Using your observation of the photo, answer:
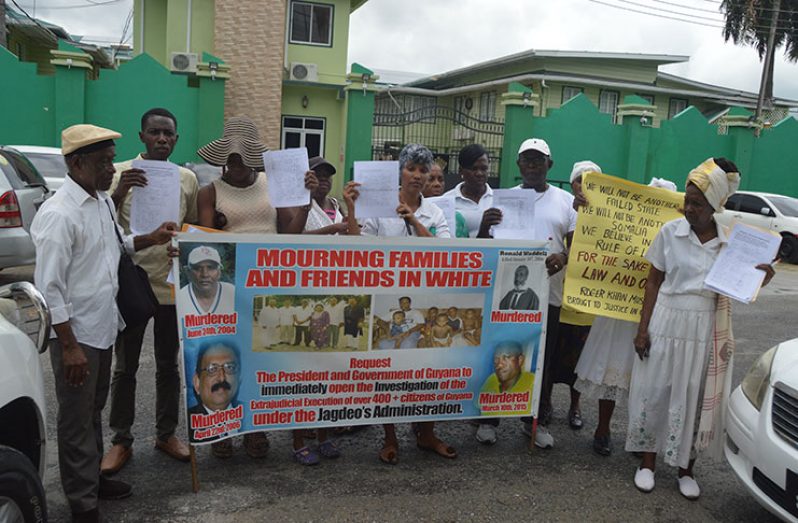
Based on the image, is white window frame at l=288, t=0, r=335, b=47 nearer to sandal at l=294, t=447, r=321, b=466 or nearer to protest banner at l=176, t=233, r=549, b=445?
protest banner at l=176, t=233, r=549, b=445

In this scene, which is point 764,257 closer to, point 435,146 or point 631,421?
point 631,421

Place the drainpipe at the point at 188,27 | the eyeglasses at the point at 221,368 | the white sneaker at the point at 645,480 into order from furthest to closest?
the drainpipe at the point at 188,27 < the white sneaker at the point at 645,480 < the eyeglasses at the point at 221,368

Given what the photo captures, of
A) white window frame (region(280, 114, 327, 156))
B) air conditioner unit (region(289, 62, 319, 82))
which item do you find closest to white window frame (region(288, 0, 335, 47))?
air conditioner unit (region(289, 62, 319, 82))

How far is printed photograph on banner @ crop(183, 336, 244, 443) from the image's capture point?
3.69 m

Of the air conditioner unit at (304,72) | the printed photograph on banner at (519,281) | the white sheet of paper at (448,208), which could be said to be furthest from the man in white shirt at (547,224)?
the air conditioner unit at (304,72)

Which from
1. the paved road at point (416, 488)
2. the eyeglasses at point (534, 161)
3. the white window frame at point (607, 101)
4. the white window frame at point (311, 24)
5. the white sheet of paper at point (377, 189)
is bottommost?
the paved road at point (416, 488)

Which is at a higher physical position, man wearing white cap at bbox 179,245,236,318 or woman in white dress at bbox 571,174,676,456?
man wearing white cap at bbox 179,245,236,318

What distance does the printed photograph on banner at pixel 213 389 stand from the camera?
3.69 m

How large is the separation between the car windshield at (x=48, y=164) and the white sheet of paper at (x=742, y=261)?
9.72 meters

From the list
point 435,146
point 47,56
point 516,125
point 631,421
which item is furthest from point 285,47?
point 631,421

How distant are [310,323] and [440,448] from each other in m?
1.21

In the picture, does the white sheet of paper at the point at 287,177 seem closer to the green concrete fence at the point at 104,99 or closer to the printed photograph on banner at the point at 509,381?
the printed photograph on banner at the point at 509,381

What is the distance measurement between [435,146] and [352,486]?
1641 centimetres

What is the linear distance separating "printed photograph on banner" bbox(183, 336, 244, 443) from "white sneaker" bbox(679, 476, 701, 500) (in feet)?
8.47
